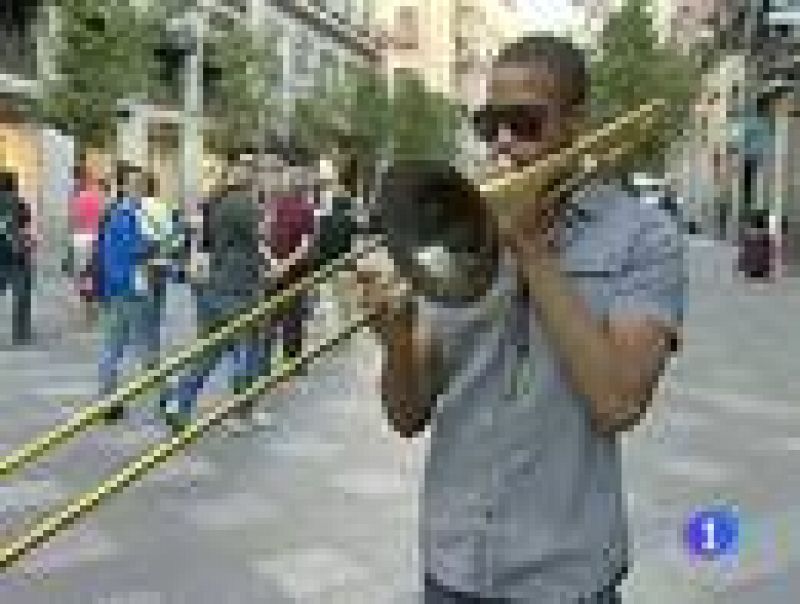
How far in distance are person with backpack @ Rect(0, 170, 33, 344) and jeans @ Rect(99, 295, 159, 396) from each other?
4.22 metres

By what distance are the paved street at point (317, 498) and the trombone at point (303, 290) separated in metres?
0.16

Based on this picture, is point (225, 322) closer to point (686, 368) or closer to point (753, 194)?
point (686, 368)

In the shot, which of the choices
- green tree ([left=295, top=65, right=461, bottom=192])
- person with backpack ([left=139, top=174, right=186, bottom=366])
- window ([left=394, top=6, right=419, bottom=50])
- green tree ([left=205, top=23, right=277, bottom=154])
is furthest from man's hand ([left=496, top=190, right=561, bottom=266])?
window ([left=394, top=6, right=419, bottom=50])

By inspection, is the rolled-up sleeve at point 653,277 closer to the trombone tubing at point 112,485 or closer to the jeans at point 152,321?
the trombone tubing at point 112,485

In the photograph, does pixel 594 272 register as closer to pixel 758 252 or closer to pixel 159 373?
pixel 159 373

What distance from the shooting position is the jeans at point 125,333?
450 inches

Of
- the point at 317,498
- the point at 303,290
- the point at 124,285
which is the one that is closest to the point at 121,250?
the point at 124,285

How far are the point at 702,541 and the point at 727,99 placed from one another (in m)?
58.8

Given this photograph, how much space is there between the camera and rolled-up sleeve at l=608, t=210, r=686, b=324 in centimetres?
258

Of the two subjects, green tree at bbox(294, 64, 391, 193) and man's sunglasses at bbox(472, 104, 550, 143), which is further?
green tree at bbox(294, 64, 391, 193)

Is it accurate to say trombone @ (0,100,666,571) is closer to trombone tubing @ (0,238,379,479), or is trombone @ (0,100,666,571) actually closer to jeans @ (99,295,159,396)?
trombone tubing @ (0,238,379,479)

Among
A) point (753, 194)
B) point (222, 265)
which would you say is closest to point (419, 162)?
point (222, 265)

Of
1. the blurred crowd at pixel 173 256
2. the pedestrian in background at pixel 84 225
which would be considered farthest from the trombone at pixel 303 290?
the pedestrian in background at pixel 84 225

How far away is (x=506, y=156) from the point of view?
8.44 feet
